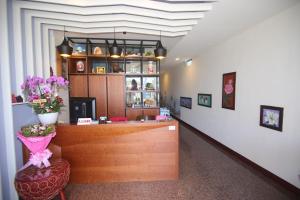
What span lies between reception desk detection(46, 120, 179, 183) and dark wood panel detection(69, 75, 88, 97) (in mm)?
1898

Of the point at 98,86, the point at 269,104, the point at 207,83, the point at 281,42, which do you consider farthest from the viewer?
the point at 207,83

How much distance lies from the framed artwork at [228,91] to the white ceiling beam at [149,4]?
1.95m

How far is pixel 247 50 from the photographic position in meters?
3.37

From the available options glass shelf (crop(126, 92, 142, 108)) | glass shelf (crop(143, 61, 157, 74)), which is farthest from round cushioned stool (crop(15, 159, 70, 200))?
glass shelf (crop(143, 61, 157, 74))

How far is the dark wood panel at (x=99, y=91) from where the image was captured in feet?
14.5

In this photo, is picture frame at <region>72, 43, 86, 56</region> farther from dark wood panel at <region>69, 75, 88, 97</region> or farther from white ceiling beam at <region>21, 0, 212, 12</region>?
white ceiling beam at <region>21, 0, 212, 12</region>

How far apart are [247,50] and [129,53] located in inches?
111

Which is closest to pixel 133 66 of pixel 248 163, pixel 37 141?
pixel 37 141

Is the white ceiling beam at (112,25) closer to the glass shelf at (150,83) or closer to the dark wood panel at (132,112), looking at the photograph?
the glass shelf at (150,83)

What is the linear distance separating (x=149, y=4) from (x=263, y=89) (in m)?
2.42

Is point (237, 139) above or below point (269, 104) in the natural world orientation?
below

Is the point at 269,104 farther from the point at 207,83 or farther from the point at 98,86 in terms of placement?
the point at 98,86

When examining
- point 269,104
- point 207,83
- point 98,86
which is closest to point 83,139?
point 98,86

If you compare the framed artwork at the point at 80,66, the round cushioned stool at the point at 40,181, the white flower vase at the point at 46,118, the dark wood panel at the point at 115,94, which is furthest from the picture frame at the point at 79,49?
the round cushioned stool at the point at 40,181
